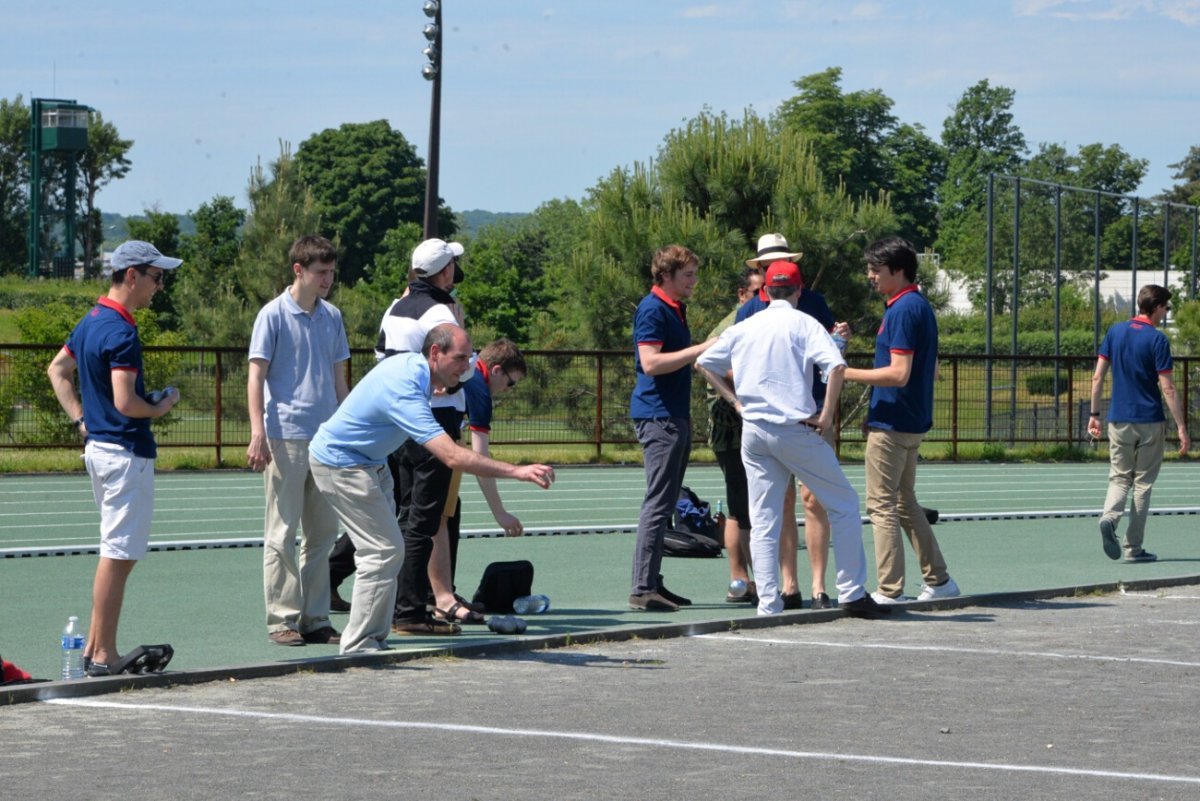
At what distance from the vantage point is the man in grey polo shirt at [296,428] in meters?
9.13

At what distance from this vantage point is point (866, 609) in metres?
10.5

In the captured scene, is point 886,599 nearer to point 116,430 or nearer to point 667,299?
point 667,299

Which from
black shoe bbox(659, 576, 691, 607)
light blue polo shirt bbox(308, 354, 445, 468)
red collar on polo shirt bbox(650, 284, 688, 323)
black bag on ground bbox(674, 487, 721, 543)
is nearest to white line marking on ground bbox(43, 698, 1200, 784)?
light blue polo shirt bbox(308, 354, 445, 468)

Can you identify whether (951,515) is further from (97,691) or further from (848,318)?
(848,318)

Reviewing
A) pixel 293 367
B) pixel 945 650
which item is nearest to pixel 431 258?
pixel 293 367

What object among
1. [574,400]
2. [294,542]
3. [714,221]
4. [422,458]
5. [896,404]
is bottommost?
[294,542]

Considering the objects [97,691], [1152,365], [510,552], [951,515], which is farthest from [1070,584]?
[97,691]

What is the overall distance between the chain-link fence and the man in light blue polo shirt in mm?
16140

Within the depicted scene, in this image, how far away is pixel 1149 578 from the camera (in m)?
12.4

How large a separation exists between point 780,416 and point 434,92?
16.5 m

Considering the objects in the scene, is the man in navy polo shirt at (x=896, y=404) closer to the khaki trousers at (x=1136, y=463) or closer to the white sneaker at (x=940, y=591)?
the white sneaker at (x=940, y=591)

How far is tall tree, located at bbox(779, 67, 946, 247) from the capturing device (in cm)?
10244

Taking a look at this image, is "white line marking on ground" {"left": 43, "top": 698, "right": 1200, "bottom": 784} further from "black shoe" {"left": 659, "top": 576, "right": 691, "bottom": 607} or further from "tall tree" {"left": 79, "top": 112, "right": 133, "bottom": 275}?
"tall tree" {"left": 79, "top": 112, "right": 133, "bottom": 275}

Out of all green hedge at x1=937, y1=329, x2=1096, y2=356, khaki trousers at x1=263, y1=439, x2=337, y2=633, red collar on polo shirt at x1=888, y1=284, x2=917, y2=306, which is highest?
red collar on polo shirt at x1=888, y1=284, x2=917, y2=306
